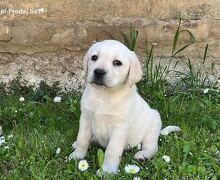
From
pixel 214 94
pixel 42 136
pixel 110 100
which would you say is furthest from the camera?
pixel 214 94

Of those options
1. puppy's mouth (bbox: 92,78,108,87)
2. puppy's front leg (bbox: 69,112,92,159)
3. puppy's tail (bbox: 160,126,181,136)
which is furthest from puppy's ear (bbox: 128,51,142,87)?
puppy's tail (bbox: 160,126,181,136)

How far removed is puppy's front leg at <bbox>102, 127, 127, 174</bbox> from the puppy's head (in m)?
0.35

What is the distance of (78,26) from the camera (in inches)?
211

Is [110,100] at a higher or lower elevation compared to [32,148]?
higher

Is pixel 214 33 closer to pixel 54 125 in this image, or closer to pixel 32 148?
pixel 54 125

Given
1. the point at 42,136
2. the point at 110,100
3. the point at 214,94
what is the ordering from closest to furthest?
the point at 110,100, the point at 42,136, the point at 214,94

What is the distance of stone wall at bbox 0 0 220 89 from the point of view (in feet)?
17.5

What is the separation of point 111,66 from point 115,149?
0.59 metres

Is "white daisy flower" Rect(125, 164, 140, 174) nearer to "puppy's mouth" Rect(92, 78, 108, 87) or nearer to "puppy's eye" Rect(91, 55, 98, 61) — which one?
"puppy's mouth" Rect(92, 78, 108, 87)

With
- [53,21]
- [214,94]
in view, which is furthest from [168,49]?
[53,21]

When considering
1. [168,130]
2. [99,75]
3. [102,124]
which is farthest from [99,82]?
[168,130]

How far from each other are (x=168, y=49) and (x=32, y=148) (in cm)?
195

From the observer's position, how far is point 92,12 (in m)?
5.38

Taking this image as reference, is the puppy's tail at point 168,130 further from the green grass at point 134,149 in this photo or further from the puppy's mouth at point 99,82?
the puppy's mouth at point 99,82
